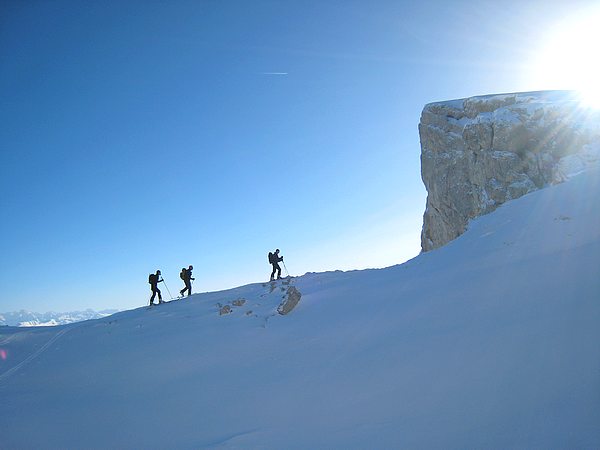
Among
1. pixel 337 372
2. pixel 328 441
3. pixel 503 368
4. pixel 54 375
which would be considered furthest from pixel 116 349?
pixel 503 368

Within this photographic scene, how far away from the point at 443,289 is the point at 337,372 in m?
2.75

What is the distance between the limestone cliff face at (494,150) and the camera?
22297 mm

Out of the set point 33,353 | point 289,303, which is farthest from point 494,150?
point 33,353

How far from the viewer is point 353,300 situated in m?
8.98

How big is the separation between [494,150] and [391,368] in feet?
84.5

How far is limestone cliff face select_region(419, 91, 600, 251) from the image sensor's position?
22.3m

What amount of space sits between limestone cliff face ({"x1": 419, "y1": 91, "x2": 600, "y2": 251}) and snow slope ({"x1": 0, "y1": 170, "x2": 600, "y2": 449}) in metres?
15.4

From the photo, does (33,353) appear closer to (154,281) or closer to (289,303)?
(154,281)

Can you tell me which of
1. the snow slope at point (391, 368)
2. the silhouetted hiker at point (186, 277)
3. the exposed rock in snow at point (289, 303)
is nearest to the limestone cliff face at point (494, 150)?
the snow slope at point (391, 368)

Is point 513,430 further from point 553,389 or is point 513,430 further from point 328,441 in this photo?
point 328,441

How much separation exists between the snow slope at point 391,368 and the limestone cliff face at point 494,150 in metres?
15.4

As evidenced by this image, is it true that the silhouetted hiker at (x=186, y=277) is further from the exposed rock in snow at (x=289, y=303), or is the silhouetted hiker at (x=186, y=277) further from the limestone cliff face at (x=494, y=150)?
the limestone cliff face at (x=494, y=150)

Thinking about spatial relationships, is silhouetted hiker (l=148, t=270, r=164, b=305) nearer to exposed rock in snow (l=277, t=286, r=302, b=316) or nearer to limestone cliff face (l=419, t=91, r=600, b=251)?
exposed rock in snow (l=277, t=286, r=302, b=316)

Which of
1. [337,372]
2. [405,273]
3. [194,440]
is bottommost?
[194,440]
